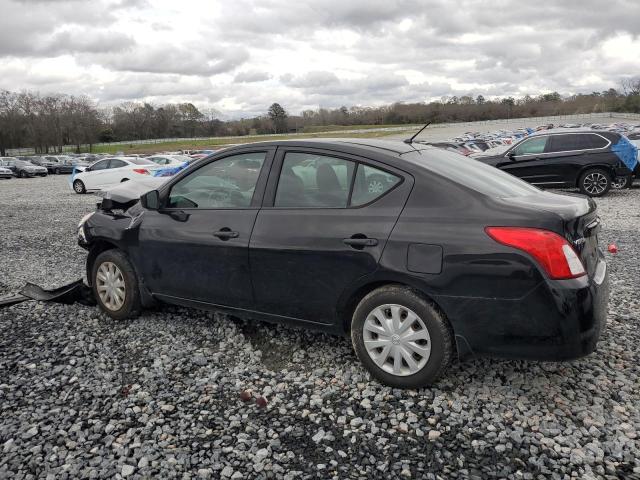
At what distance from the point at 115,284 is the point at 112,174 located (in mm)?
16709

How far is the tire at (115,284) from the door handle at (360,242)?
2.19 metres

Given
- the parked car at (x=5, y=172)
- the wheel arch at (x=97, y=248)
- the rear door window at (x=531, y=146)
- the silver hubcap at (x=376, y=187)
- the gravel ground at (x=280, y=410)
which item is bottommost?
the gravel ground at (x=280, y=410)

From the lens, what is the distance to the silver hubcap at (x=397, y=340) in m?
3.18

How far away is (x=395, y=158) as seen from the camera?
3410 millimetres

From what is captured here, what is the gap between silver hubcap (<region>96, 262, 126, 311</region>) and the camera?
4.59 meters

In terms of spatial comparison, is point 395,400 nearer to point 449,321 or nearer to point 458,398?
point 458,398

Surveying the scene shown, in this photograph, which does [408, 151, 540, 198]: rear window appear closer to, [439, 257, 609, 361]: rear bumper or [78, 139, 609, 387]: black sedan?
[78, 139, 609, 387]: black sedan

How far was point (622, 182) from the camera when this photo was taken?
13383mm

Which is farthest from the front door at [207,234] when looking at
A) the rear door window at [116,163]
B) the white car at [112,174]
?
the rear door window at [116,163]

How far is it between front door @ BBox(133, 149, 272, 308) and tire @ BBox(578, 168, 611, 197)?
37.6ft

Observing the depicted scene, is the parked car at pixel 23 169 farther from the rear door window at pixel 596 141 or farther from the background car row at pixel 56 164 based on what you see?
the rear door window at pixel 596 141

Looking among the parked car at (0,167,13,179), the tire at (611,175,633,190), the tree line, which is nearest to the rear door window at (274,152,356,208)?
the tire at (611,175,633,190)

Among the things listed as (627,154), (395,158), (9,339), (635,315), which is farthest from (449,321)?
(627,154)

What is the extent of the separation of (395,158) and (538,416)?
1.79m
